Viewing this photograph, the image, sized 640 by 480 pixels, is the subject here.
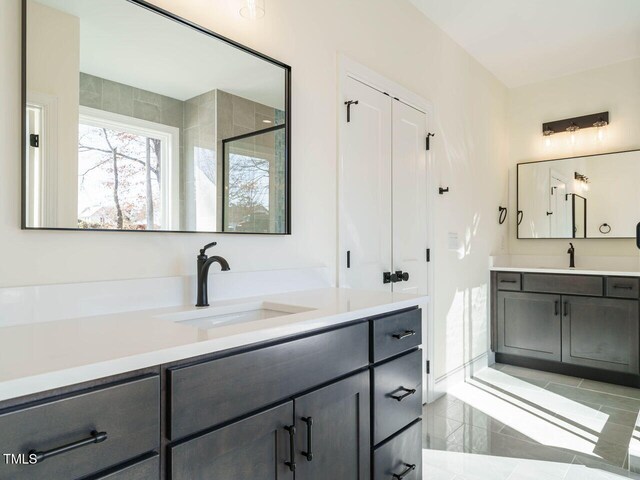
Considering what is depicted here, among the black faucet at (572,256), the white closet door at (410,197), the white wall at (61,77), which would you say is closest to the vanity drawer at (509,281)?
the black faucet at (572,256)

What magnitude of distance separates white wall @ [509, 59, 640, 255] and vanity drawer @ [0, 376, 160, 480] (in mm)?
4271

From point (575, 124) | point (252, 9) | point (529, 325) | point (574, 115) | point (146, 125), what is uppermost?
point (574, 115)

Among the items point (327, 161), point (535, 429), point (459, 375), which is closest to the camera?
point (327, 161)

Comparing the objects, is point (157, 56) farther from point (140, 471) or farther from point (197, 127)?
point (140, 471)

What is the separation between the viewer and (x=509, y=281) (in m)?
3.97

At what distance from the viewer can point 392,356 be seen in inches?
62.5

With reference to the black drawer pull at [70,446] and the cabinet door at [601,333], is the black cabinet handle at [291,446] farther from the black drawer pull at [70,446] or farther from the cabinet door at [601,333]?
the cabinet door at [601,333]

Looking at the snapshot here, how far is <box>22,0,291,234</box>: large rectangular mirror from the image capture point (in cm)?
123

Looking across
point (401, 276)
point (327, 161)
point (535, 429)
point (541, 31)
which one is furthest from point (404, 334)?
point (541, 31)

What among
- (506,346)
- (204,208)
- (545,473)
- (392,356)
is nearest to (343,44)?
(204,208)

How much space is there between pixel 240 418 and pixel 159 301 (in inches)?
23.7

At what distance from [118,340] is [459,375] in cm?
308

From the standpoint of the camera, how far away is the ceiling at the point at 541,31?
116 inches

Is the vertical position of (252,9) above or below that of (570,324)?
above
